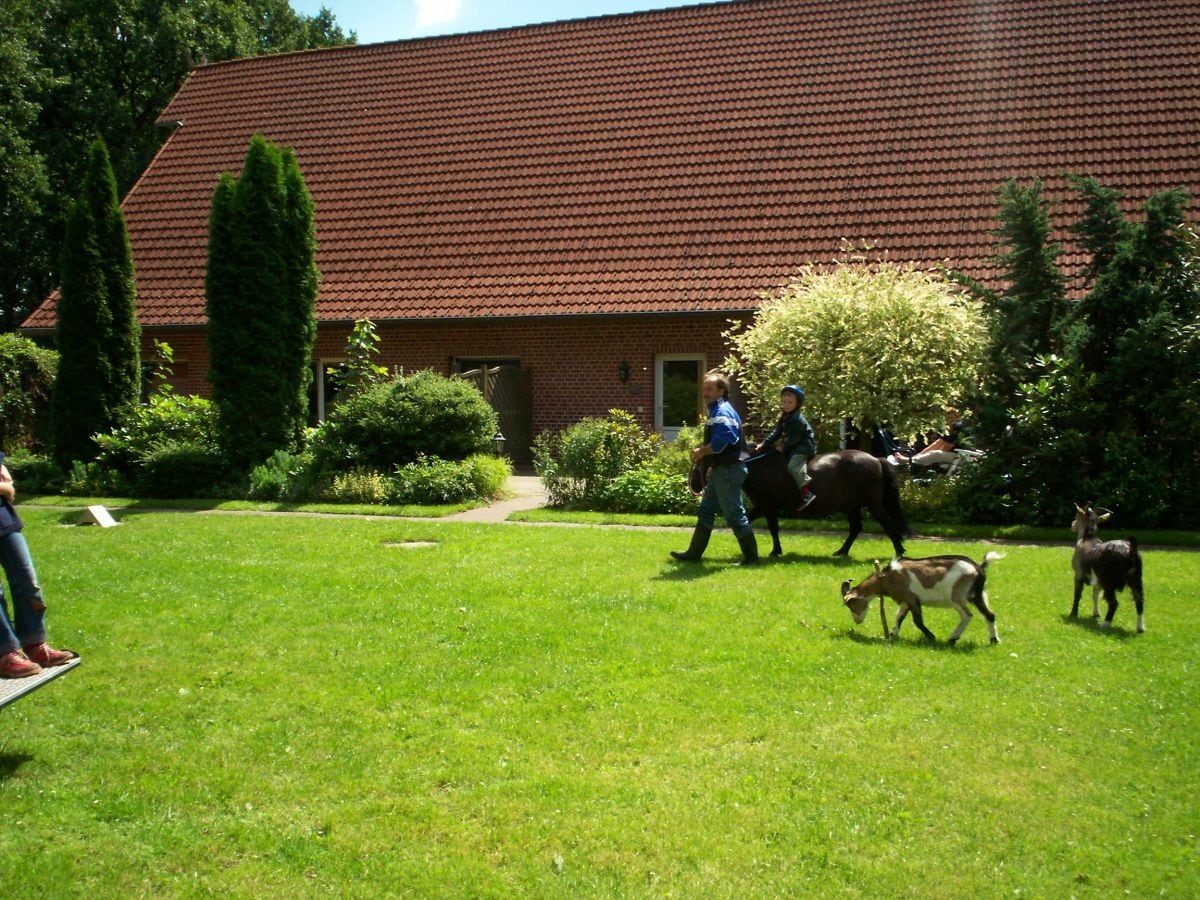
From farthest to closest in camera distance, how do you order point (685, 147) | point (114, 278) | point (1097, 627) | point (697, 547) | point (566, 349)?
point (685, 147) → point (566, 349) → point (114, 278) → point (697, 547) → point (1097, 627)

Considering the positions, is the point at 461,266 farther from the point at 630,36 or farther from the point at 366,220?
the point at 630,36

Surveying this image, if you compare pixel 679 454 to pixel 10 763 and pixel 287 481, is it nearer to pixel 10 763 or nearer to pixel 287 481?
pixel 287 481

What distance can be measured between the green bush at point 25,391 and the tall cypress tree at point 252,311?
5340mm

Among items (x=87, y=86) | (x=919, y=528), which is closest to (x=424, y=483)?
(x=919, y=528)

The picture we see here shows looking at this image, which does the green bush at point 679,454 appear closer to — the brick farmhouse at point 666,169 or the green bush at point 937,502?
the green bush at point 937,502

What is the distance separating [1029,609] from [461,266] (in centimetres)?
1659

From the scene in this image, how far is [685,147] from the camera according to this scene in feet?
77.5

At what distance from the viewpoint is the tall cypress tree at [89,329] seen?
1853cm

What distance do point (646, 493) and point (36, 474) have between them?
414 inches

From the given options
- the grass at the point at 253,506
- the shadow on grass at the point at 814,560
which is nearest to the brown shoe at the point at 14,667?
the shadow on grass at the point at 814,560

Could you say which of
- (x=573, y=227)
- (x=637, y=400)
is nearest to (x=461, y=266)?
(x=573, y=227)

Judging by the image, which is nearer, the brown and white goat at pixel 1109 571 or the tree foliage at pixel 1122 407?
the brown and white goat at pixel 1109 571

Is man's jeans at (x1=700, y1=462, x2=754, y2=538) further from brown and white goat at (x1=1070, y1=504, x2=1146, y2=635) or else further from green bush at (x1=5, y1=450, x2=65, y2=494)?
green bush at (x1=5, y1=450, x2=65, y2=494)

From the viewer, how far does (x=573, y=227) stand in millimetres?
22859
